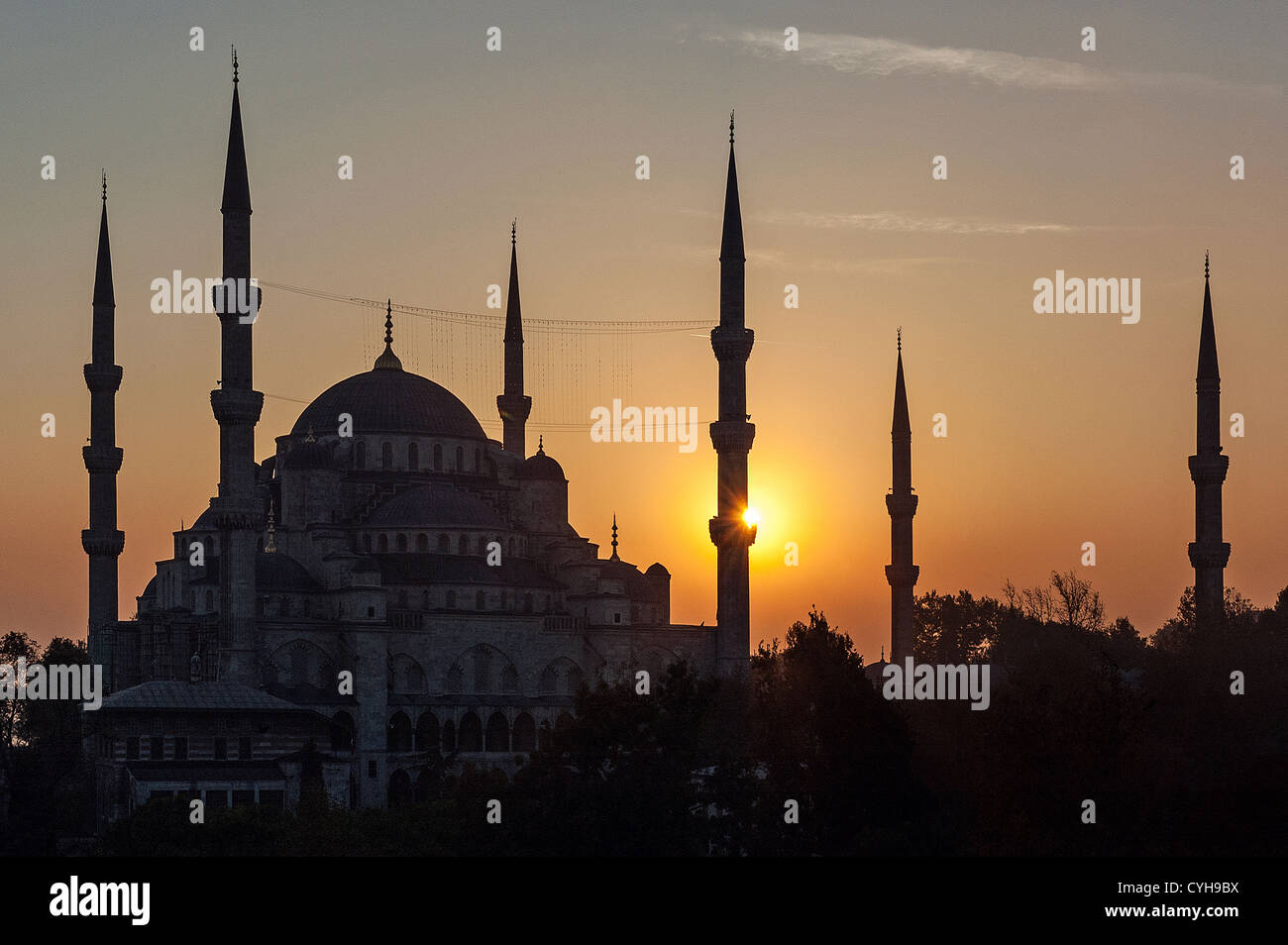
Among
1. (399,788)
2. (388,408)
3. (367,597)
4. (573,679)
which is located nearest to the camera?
(399,788)

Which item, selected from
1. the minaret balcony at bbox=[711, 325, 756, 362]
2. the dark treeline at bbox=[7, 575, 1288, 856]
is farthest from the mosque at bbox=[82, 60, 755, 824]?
the dark treeline at bbox=[7, 575, 1288, 856]

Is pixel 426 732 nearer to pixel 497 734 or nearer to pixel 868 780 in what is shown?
pixel 497 734

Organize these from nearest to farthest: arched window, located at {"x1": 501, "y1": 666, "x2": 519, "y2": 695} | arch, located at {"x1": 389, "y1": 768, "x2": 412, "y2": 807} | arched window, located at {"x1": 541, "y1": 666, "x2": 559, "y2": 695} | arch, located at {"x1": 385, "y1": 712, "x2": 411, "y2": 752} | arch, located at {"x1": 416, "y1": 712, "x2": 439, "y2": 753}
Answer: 1. arch, located at {"x1": 389, "y1": 768, "x2": 412, "y2": 807}
2. arch, located at {"x1": 385, "y1": 712, "x2": 411, "y2": 752}
3. arch, located at {"x1": 416, "y1": 712, "x2": 439, "y2": 753}
4. arched window, located at {"x1": 501, "y1": 666, "x2": 519, "y2": 695}
5. arched window, located at {"x1": 541, "y1": 666, "x2": 559, "y2": 695}

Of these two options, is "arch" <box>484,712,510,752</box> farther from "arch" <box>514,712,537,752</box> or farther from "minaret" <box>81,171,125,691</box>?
"minaret" <box>81,171,125,691</box>

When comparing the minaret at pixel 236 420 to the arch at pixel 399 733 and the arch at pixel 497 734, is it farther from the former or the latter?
the arch at pixel 497 734

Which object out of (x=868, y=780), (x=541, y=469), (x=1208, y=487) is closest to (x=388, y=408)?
(x=541, y=469)

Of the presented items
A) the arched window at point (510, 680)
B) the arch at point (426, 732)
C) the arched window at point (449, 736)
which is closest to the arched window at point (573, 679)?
the arched window at point (510, 680)
